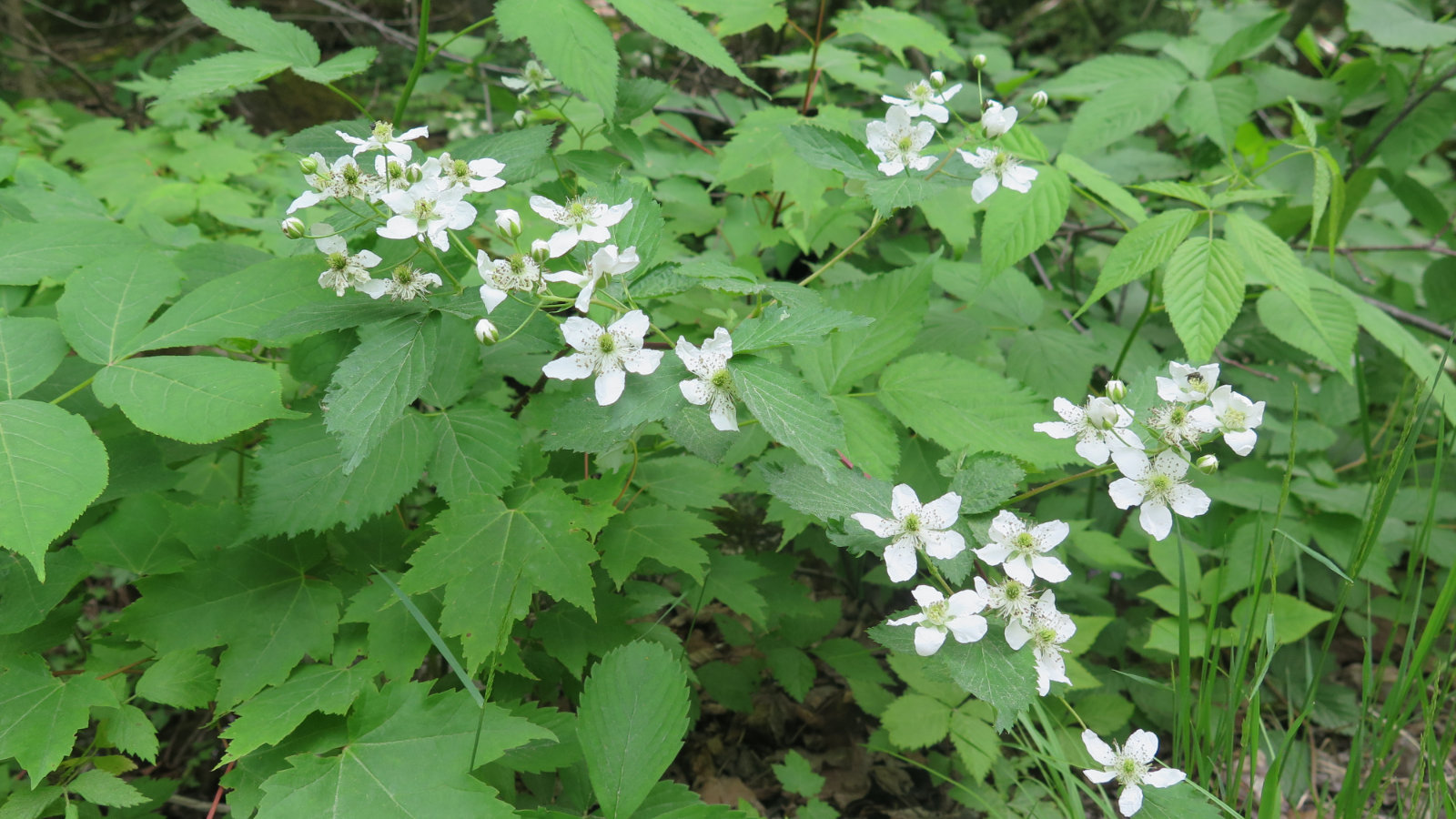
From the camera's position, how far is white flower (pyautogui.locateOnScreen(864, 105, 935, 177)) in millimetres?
1396

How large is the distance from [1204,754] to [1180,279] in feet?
2.86

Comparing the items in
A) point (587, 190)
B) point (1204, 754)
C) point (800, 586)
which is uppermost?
point (587, 190)

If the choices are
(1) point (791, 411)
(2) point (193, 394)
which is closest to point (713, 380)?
(1) point (791, 411)

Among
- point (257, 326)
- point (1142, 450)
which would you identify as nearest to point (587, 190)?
point (257, 326)

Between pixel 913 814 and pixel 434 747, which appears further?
pixel 913 814

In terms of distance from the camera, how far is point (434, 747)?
3.80ft

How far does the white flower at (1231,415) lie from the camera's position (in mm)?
1090

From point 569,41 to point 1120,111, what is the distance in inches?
65.8

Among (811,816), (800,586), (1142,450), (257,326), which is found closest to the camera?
(1142,450)

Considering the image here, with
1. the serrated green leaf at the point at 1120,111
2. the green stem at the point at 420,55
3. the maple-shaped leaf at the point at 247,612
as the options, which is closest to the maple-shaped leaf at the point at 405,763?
the maple-shaped leaf at the point at 247,612

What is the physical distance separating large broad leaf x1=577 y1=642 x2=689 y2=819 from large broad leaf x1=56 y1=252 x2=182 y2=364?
91 cm

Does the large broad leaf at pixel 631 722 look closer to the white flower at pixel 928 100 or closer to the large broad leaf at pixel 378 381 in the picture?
the large broad leaf at pixel 378 381

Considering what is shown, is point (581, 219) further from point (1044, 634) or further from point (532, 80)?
point (1044, 634)

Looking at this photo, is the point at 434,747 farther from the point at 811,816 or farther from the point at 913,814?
the point at 913,814
